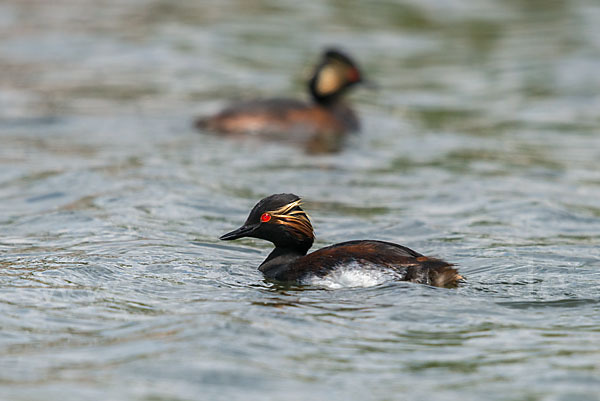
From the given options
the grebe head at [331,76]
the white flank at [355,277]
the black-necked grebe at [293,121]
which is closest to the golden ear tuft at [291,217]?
the white flank at [355,277]

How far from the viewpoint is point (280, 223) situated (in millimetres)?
8680

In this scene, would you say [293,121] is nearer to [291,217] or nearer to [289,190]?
[289,190]

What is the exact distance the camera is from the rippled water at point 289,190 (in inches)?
255

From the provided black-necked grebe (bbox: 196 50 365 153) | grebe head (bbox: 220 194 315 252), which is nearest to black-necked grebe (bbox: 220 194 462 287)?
grebe head (bbox: 220 194 315 252)

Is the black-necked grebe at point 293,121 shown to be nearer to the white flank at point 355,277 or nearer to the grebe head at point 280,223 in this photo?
the grebe head at point 280,223

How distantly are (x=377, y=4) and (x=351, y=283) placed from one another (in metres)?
19.9

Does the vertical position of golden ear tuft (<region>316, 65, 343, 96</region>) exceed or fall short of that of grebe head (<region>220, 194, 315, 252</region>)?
it exceeds it

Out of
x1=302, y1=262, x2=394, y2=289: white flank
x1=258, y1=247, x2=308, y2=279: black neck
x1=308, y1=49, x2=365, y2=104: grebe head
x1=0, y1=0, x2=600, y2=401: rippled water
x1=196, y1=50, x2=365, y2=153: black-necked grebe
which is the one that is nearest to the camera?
x1=0, y1=0, x2=600, y2=401: rippled water

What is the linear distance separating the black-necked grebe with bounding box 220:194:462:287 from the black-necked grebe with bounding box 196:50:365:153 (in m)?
6.37

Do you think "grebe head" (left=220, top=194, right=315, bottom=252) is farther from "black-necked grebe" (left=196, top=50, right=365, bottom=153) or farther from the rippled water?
"black-necked grebe" (left=196, top=50, right=365, bottom=153)

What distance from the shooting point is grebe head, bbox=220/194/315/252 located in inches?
341

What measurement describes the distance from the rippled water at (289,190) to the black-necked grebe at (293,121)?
1.24 feet

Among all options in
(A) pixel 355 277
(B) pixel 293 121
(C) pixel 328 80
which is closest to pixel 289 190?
(B) pixel 293 121

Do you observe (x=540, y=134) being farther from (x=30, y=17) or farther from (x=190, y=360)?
(x=30, y=17)
